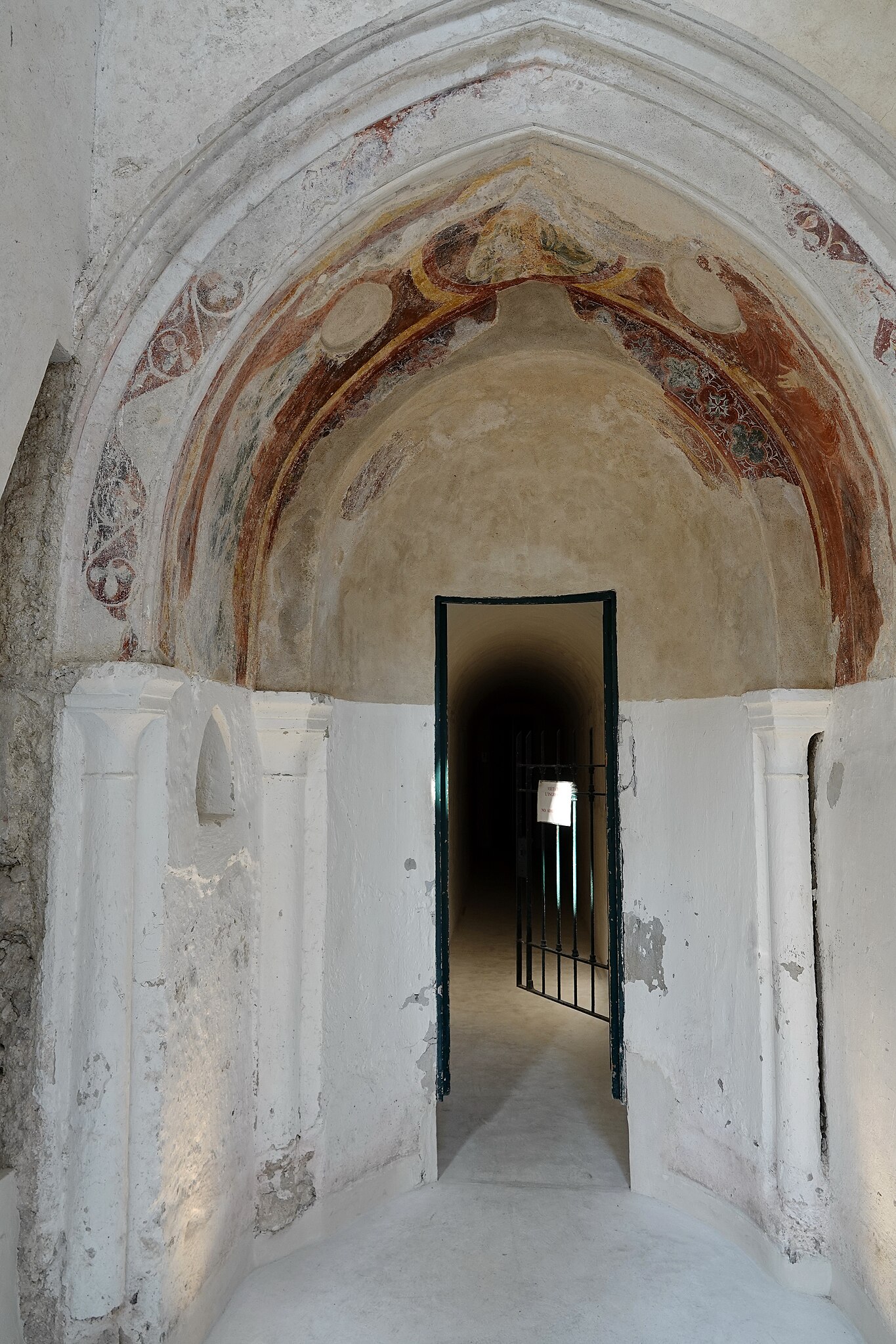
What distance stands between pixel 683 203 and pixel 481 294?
3.86 ft

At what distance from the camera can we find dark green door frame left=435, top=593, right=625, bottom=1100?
5.23 metres

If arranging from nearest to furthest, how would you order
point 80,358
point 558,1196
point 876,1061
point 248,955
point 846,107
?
point 846,107, point 80,358, point 876,1061, point 248,955, point 558,1196

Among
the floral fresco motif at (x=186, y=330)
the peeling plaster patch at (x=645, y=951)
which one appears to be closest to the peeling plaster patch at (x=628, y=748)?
the peeling plaster patch at (x=645, y=951)

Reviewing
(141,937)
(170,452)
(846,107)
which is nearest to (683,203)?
(846,107)

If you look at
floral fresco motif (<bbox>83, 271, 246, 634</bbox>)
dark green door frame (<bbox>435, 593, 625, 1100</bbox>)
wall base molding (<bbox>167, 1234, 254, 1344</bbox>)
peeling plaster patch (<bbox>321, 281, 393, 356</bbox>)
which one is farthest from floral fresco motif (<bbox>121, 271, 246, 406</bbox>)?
wall base molding (<bbox>167, 1234, 254, 1344</bbox>)

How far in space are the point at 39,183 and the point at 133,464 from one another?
3.10ft

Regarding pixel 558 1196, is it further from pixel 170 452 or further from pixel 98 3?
pixel 98 3

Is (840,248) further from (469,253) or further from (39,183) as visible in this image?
(39,183)

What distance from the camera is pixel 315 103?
3.30 m

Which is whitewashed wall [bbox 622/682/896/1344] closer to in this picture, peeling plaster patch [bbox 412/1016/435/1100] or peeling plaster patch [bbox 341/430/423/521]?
peeling plaster patch [bbox 412/1016/435/1100]

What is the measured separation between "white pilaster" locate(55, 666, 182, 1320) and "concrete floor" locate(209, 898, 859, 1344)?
932 millimetres

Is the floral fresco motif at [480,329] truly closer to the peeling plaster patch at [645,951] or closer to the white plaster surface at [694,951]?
the white plaster surface at [694,951]

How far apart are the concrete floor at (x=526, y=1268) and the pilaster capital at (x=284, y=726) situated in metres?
2.30

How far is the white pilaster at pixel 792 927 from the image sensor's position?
4258mm
